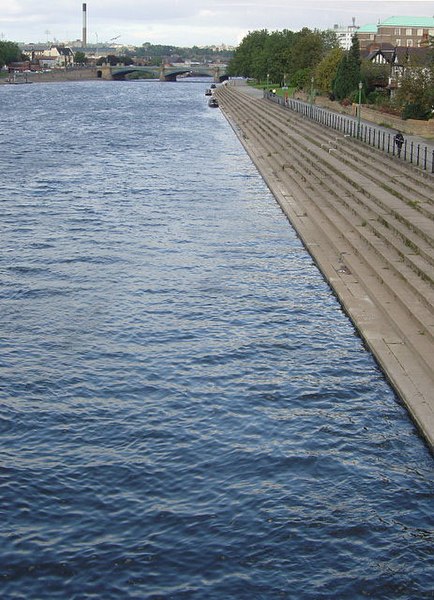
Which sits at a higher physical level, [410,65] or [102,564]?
[410,65]

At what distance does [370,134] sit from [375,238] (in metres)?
32.4

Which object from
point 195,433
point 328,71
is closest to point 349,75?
point 328,71

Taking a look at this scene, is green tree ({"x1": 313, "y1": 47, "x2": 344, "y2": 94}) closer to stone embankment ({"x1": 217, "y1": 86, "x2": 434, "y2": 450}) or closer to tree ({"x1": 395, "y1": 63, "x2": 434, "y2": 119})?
tree ({"x1": 395, "y1": 63, "x2": 434, "y2": 119})

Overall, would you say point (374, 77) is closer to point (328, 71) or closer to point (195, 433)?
point (328, 71)

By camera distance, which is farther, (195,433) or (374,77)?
(374,77)

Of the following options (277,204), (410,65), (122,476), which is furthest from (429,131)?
(122,476)

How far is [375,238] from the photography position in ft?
111

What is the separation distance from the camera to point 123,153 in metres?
74.3

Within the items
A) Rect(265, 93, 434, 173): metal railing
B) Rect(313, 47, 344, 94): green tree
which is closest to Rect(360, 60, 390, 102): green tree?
Rect(313, 47, 344, 94): green tree

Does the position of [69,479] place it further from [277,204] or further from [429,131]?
[429,131]

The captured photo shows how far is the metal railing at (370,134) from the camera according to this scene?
5025 cm

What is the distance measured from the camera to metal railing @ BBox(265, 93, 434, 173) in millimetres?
50250

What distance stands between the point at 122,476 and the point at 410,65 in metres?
63.9

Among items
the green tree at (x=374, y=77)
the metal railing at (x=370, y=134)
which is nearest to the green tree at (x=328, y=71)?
the green tree at (x=374, y=77)
